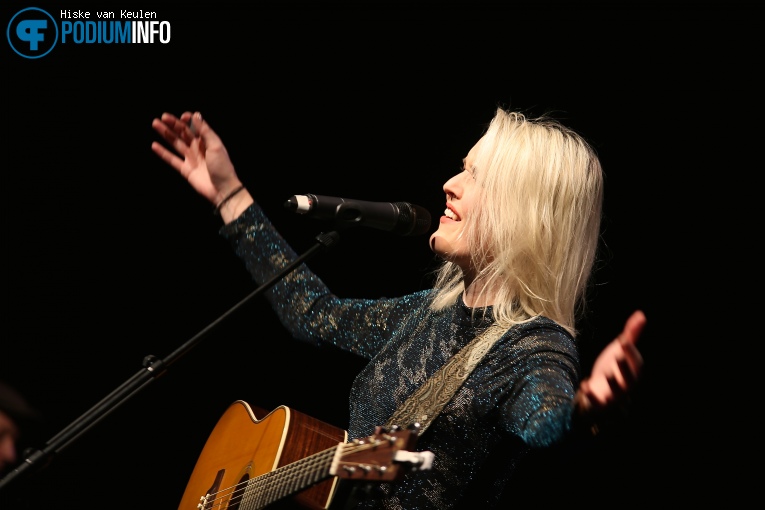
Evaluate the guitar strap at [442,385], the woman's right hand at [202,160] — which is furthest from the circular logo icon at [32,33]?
the guitar strap at [442,385]

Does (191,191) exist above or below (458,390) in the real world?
above

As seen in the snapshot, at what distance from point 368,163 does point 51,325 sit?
157 centimetres

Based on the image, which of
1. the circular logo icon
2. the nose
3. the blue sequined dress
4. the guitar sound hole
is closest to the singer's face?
the nose

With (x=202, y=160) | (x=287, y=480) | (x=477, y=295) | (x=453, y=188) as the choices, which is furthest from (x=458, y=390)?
(x=202, y=160)

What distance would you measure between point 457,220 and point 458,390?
1.74 feet

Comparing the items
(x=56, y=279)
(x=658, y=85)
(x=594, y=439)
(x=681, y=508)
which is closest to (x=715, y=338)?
(x=681, y=508)

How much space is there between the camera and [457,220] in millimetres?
2238

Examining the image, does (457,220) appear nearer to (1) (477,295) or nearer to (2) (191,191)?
(1) (477,295)

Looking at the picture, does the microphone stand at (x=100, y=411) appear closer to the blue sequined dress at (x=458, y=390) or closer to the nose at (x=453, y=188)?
the blue sequined dress at (x=458, y=390)

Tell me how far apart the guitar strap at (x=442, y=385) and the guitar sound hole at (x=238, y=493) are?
47cm

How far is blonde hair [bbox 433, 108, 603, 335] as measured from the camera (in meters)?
2.12

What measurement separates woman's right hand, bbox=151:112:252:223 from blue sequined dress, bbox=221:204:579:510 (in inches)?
3.8

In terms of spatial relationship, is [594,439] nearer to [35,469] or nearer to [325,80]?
[35,469]

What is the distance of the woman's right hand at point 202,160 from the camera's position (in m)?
2.37
